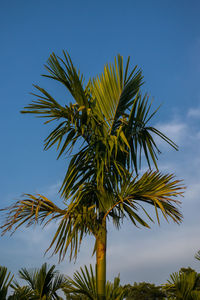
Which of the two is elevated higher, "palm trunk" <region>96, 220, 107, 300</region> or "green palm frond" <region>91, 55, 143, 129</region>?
"green palm frond" <region>91, 55, 143, 129</region>

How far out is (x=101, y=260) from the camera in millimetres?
4094

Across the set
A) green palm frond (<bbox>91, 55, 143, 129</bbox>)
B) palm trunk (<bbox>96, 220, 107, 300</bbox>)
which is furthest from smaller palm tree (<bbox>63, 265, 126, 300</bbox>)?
green palm frond (<bbox>91, 55, 143, 129</bbox>)

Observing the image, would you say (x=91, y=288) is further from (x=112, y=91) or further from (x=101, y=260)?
(x=112, y=91)

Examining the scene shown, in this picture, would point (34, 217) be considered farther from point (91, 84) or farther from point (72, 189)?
point (91, 84)

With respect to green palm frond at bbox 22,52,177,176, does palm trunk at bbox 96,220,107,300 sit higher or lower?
lower

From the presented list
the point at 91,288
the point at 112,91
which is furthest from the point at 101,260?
→ the point at 112,91

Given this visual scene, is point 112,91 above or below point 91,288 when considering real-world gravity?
above

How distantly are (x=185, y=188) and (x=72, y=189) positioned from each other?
1.58m

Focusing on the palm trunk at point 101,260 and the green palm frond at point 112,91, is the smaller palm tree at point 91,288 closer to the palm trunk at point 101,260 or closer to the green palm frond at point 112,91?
the palm trunk at point 101,260

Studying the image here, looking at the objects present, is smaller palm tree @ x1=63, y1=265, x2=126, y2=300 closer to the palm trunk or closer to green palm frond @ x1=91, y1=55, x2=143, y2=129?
the palm trunk

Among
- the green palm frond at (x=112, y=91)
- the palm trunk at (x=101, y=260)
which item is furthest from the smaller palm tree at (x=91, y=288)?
the green palm frond at (x=112, y=91)

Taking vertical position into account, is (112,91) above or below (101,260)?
above

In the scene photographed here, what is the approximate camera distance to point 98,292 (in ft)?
12.5

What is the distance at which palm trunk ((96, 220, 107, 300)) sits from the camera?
12.6 feet
